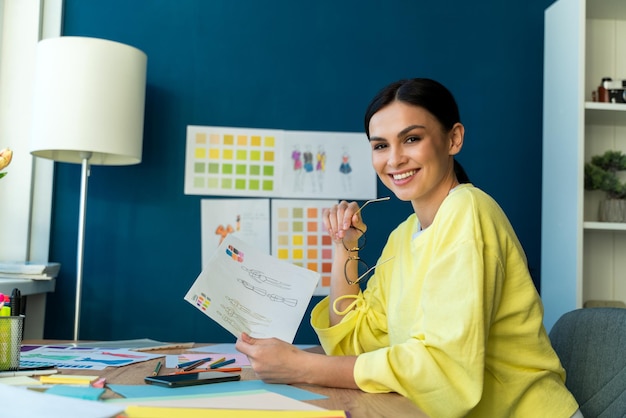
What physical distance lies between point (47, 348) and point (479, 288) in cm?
100

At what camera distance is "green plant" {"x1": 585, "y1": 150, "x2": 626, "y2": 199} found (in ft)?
8.54

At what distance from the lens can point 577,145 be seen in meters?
2.47

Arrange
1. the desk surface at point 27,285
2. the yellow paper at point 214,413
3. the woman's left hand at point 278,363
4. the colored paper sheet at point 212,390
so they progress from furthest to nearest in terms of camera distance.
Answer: the desk surface at point 27,285 → the woman's left hand at point 278,363 → the colored paper sheet at point 212,390 → the yellow paper at point 214,413

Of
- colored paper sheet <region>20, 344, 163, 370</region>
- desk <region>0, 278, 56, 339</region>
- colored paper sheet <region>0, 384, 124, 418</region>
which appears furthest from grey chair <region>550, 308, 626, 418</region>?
desk <region>0, 278, 56, 339</region>

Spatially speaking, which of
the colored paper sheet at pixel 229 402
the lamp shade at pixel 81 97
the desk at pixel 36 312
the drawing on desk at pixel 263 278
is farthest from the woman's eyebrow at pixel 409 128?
the desk at pixel 36 312

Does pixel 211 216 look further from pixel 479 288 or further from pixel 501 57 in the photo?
pixel 479 288

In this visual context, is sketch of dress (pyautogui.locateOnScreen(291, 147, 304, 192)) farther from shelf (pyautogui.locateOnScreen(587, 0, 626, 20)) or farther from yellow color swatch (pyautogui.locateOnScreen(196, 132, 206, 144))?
shelf (pyautogui.locateOnScreen(587, 0, 626, 20))

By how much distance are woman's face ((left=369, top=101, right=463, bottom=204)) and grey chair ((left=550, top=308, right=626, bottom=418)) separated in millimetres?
419

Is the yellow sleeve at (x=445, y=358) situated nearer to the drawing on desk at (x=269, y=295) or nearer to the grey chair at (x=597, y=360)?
the drawing on desk at (x=269, y=295)

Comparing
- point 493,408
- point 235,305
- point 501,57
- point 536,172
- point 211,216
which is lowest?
point 493,408

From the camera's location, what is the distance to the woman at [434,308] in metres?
1.14

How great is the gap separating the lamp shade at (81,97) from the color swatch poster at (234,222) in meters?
0.46

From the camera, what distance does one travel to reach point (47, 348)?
1587 mm

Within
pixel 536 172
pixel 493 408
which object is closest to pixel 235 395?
pixel 493 408
